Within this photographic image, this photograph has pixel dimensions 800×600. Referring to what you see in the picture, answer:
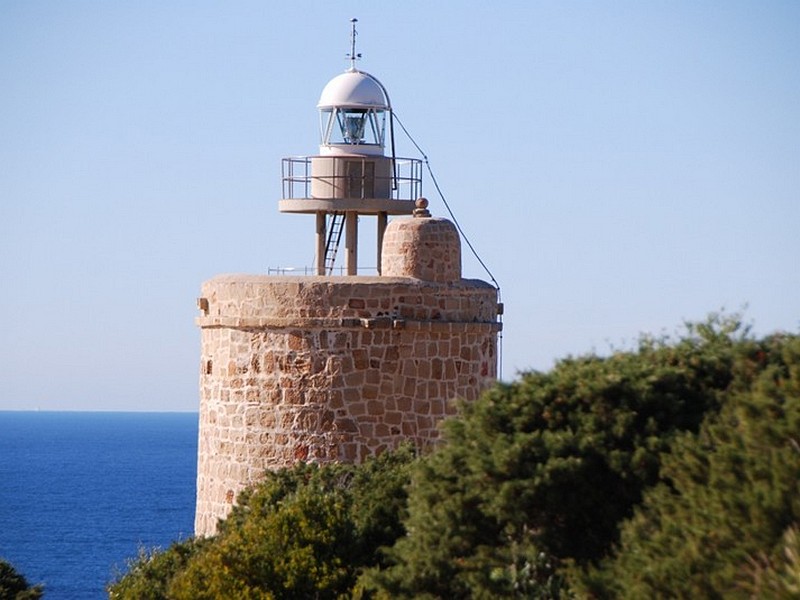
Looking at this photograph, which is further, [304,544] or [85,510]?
[85,510]

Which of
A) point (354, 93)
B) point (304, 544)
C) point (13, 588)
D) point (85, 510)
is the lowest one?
point (85, 510)

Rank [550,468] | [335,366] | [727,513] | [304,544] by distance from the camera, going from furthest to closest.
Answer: [335,366] < [304,544] < [550,468] < [727,513]

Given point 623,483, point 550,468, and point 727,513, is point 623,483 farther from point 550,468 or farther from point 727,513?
point 727,513

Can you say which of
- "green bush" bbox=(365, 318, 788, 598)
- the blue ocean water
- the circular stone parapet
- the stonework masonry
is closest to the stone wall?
the stonework masonry

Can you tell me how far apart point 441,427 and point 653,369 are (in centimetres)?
198

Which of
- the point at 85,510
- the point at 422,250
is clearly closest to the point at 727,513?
the point at 422,250

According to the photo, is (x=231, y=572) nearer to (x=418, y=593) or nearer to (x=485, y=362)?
(x=418, y=593)

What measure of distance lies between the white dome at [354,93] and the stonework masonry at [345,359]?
150 inches

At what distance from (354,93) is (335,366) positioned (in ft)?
18.6

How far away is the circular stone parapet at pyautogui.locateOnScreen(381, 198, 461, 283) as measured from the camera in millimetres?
20984

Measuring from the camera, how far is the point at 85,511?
92438 mm

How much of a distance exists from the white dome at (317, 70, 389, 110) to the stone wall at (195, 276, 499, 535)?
14.6 feet

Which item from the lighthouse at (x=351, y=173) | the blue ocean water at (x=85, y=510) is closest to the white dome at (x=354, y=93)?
the lighthouse at (x=351, y=173)

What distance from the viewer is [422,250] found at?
2097cm
